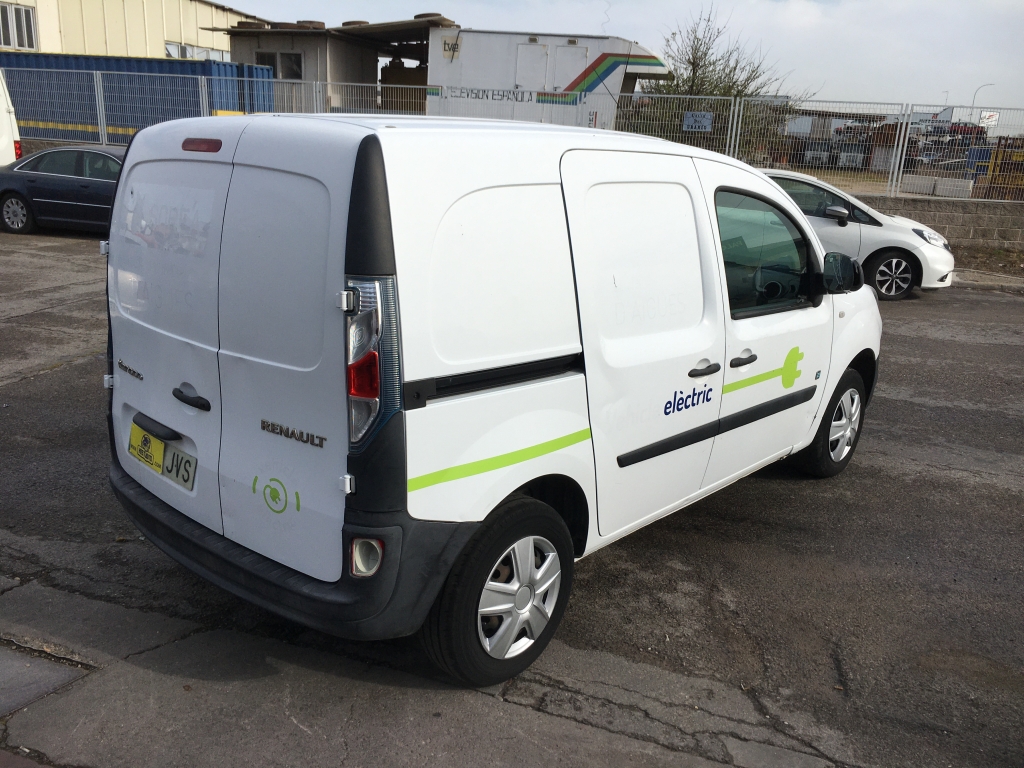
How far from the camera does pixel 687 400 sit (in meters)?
3.65

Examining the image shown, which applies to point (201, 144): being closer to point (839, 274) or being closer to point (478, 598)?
point (478, 598)

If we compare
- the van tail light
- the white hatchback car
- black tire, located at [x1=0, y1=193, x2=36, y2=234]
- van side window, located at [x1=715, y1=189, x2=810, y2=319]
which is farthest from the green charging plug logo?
black tire, located at [x1=0, y1=193, x2=36, y2=234]

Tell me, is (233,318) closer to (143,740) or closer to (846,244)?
(143,740)

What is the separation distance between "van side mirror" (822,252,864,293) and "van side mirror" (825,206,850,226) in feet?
24.2

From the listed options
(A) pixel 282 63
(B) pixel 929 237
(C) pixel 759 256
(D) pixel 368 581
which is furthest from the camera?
(A) pixel 282 63

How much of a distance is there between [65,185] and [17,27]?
16.8m

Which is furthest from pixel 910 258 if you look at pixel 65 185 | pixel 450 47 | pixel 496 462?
pixel 65 185

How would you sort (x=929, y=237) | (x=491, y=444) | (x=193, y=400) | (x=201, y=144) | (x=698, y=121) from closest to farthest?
(x=491, y=444) → (x=201, y=144) → (x=193, y=400) → (x=929, y=237) → (x=698, y=121)

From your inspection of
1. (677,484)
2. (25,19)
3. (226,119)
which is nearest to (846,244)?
(677,484)

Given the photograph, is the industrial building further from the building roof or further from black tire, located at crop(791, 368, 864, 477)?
black tire, located at crop(791, 368, 864, 477)

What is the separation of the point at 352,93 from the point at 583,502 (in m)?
16.8

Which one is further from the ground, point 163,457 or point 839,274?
point 839,274

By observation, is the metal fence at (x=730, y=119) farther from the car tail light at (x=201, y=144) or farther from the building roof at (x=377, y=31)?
the car tail light at (x=201, y=144)

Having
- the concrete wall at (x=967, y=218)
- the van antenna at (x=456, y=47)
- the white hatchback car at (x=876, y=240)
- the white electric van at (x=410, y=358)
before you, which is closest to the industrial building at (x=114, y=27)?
the van antenna at (x=456, y=47)
